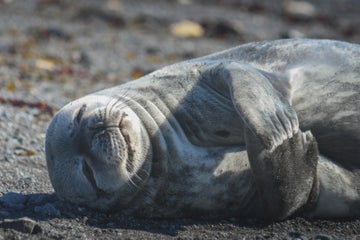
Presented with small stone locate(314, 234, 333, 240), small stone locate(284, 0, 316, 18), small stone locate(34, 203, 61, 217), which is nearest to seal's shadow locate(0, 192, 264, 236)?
small stone locate(34, 203, 61, 217)

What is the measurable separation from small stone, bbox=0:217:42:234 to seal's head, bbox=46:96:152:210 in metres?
0.40

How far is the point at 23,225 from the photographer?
386 centimetres

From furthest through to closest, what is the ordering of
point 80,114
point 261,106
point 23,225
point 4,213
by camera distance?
point 80,114 → point 4,213 → point 261,106 → point 23,225

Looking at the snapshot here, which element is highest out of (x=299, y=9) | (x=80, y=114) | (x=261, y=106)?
(x=261, y=106)

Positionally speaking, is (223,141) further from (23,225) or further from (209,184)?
(23,225)

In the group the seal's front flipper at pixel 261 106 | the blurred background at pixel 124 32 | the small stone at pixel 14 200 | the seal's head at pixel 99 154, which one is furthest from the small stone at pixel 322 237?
the blurred background at pixel 124 32

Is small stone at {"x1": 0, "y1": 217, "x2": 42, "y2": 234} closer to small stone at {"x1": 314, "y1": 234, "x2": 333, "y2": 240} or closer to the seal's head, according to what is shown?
the seal's head

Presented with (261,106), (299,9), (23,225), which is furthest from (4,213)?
(299,9)

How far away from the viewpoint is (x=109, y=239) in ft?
12.9

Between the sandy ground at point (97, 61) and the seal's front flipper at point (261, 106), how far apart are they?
54cm

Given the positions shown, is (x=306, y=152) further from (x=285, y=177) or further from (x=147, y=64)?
(x=147, y=64)

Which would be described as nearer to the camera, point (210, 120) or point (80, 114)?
point (80, 114)

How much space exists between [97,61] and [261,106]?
5.74 metres

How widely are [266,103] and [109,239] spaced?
103cm
